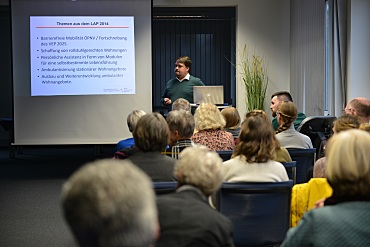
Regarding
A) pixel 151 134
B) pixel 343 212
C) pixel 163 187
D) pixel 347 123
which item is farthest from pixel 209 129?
pixel 343 212

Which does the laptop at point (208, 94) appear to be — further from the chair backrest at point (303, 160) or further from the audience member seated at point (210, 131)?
the chair backrest at point (303, 160)

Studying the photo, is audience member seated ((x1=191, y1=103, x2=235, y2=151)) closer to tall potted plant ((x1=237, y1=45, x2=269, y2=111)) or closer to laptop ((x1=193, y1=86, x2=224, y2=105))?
laptop ((x1=193, y1=86, x2=224, y2=105))

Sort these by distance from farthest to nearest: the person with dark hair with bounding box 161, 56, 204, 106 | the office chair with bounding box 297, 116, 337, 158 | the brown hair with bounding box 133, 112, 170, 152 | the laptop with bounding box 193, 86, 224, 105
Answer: the person with dark hair with bounding box 161, 56, 204, 106 → the laptop with bounding box 193, 86, 224, 105 → the office chair with bounding box 297, 116, 337, 158 → the brown hair with bounding box 133, 112, 170, 152

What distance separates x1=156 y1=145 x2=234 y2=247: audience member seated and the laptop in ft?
17.8

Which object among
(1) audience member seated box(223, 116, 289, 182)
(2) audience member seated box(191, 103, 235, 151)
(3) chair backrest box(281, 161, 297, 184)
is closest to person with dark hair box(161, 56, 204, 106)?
(2) audience member seated box(191, 103, 235, 151)

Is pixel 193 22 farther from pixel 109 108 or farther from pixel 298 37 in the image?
pixel 109 108

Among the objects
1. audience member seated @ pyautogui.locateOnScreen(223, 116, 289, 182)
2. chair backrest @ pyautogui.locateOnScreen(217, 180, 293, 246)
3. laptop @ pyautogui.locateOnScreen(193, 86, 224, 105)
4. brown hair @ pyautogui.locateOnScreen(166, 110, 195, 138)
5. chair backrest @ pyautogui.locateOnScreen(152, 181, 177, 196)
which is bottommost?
chair backrest @ pyautogui.locateOnScreen(217, 180, 293, 246)

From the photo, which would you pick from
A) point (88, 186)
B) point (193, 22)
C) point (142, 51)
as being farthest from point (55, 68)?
point (88, 186)

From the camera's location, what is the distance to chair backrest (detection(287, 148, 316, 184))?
4.45 m

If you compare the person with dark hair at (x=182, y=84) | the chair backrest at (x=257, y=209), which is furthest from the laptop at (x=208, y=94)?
the chair backrest at (x=257, y=209)

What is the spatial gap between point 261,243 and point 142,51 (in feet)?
20.0

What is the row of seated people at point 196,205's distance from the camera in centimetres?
113

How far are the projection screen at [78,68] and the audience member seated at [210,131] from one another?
433 centimetres

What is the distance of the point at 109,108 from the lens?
910 cm
